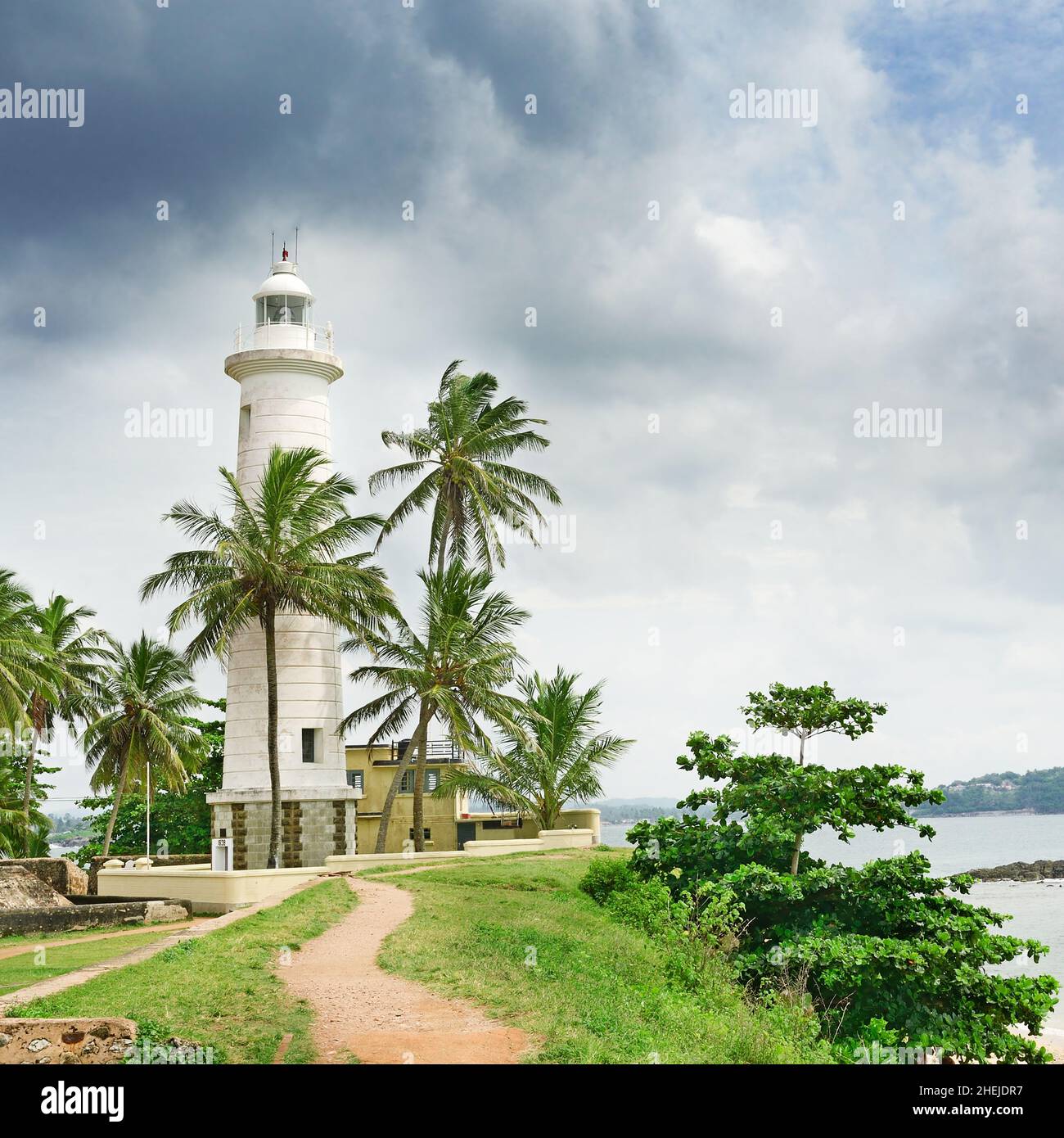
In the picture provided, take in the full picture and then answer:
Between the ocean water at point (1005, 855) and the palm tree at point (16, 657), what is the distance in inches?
821

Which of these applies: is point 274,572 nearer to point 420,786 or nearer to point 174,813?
point 420,786

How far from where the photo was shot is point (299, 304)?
35.5m

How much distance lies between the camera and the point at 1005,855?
86.9 meters

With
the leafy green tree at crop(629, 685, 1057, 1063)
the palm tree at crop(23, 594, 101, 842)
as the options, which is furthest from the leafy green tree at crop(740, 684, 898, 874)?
the palm tree at crop(23, 594, 101, 842)

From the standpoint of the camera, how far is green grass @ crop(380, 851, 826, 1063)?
1076 centimetres

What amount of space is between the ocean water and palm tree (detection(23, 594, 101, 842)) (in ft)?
65.5

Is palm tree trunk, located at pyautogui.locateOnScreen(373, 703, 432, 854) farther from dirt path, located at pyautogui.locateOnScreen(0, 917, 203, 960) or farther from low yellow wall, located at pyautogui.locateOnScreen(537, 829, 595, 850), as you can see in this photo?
dirt path, located at pyautogui.locateOnScreen(0, 917, 203, 960)

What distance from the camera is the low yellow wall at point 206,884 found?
26172 mm

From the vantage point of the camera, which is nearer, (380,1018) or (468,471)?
(380,1018)

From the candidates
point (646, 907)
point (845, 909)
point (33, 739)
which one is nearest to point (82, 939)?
point (646, 907)

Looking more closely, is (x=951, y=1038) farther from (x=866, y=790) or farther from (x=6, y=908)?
(x=6, y=908)

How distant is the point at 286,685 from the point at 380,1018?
22.2 m
